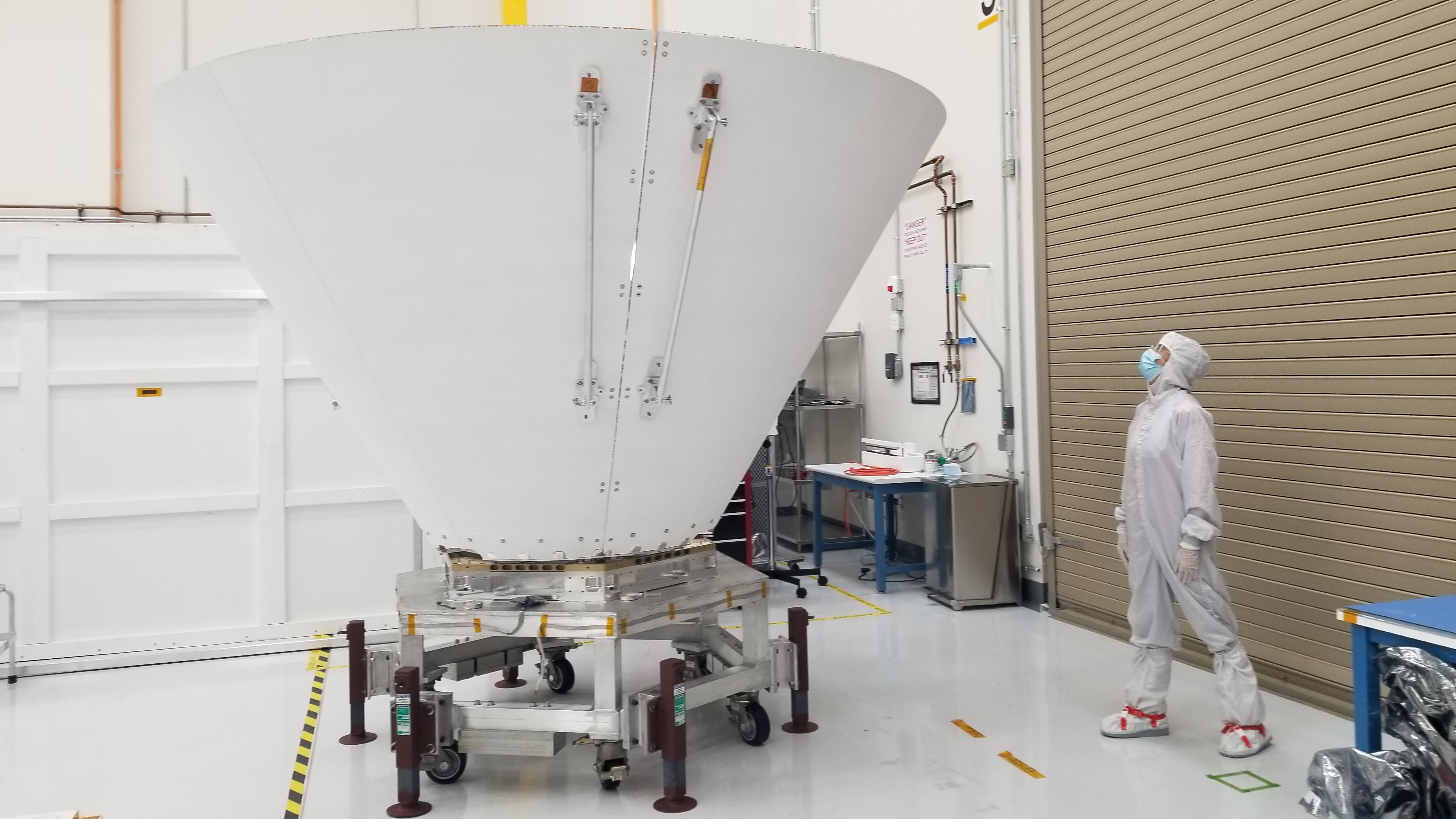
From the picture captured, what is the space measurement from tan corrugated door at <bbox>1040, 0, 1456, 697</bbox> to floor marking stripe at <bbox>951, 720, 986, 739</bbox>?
131cm

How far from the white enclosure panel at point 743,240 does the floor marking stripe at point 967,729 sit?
1145 mm

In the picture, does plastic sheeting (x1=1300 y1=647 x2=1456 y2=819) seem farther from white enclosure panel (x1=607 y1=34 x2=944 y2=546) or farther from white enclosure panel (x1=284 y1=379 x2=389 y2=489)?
white enclosure panel (x1=284 y1=379 x2=389 y2=489)

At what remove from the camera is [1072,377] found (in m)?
4.78

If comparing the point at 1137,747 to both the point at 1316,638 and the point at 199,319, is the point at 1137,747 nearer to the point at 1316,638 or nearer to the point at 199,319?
the point at 1316,638

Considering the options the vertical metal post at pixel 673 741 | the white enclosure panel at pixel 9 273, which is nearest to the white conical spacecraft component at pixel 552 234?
the vertical metal post at pixel 673 741

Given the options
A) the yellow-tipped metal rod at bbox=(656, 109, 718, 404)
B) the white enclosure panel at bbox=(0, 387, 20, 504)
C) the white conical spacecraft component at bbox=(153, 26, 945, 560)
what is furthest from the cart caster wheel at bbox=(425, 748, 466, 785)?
the white enclosure panel at bbox=(0, 387, 20, 504)

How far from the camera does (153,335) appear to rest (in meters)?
4.38

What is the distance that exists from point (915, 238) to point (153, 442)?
14.5 feet

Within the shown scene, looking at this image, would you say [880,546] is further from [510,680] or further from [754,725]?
[754,725]

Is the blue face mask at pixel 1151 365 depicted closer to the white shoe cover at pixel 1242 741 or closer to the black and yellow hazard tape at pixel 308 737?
the white shoe cover at pixel 1242 741

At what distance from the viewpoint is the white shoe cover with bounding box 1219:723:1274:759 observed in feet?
9.98

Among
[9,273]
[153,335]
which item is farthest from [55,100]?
[153,335]

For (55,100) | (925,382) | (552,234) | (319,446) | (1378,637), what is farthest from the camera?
(925,382)

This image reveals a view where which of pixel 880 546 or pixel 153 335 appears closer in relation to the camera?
pixel 153 335
